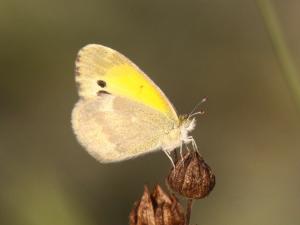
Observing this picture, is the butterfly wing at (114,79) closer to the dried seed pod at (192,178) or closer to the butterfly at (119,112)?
the butterfly at (119,112)

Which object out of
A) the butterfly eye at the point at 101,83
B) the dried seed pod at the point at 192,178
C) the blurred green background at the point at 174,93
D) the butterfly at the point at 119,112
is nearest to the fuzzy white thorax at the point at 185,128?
the butterfly at the point at 119,112

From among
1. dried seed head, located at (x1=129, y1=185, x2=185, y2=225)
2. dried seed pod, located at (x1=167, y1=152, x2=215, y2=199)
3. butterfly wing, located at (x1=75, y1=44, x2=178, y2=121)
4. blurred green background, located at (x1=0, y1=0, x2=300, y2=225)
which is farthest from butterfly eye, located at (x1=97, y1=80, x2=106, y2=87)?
blurred green background, located at (x1=0, y1=0, x2=300, y2=225)

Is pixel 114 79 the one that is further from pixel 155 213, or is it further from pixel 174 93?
pixel 174 93

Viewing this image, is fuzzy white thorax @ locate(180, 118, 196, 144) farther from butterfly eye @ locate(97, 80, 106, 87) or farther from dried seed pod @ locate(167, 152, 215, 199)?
butterfly eye @ locate(97, 80, 106, 87)

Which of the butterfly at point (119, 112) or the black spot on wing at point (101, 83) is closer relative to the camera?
the butterfly at point (119, 112)
